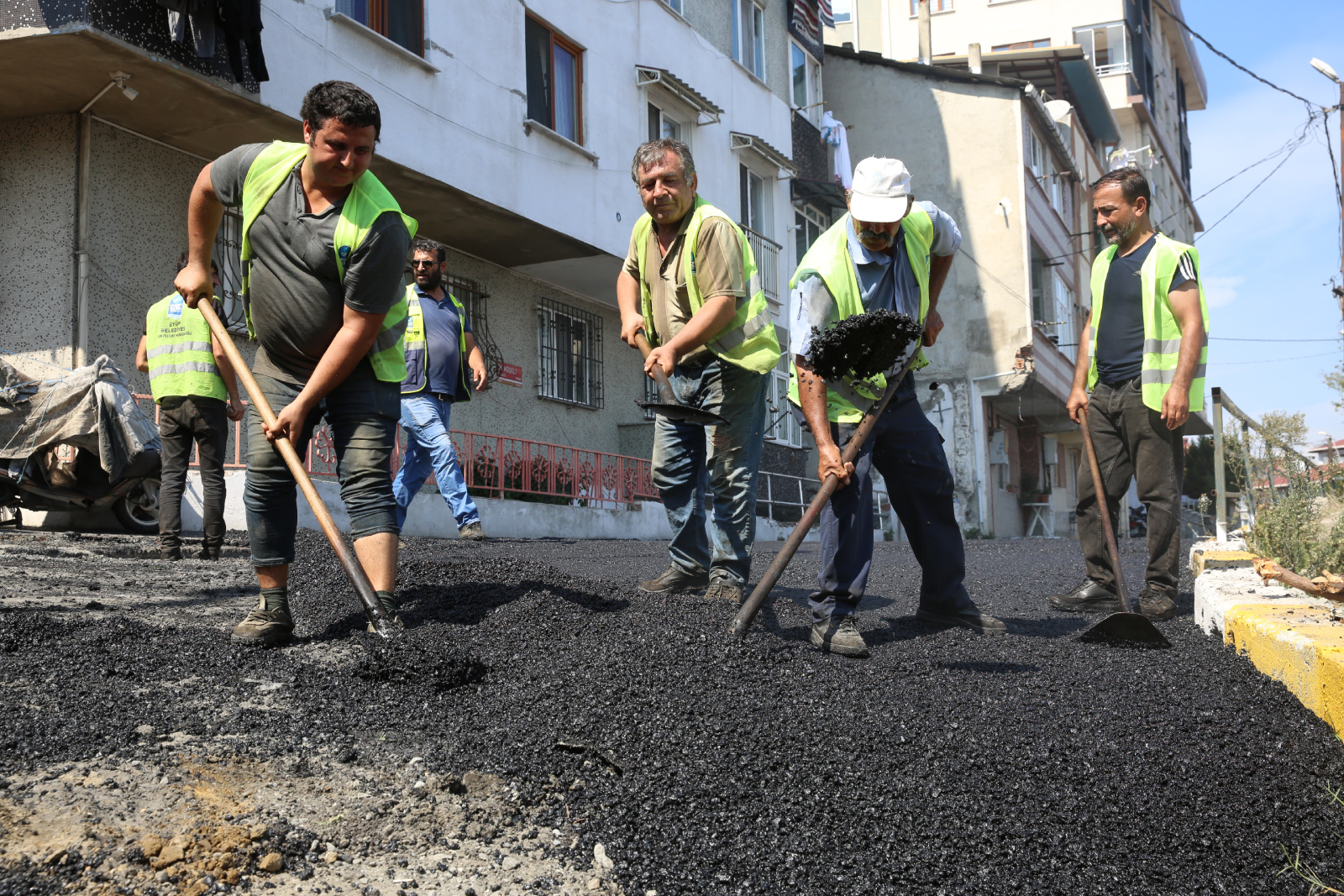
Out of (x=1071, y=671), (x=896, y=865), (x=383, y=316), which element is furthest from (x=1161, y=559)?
(x=383, y=316)

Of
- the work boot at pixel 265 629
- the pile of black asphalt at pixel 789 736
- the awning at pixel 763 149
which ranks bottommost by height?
the pile of black asphalt at pixel 789 736

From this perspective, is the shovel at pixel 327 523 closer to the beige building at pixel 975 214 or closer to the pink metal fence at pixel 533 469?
the pink metal fence at pixel 533 469

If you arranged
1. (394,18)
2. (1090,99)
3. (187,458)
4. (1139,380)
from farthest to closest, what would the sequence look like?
1. (1090,99)
2. (394,18)
3. (187,458)
4. (1139,380)

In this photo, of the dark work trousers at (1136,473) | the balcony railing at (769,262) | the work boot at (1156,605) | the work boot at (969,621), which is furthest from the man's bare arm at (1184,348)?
the balcony railing at (769,262)

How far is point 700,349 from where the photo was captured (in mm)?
4027

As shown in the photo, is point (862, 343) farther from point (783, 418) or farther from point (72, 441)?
point (783, 418)

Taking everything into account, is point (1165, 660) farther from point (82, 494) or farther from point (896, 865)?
point (82, 494)

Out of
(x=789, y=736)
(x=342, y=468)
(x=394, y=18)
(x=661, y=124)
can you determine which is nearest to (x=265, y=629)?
(x=342, y=468)

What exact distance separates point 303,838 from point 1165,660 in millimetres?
2701

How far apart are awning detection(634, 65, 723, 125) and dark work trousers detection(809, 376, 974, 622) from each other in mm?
11140

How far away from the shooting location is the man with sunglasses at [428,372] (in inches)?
252

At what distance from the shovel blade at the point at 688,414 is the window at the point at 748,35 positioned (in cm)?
1425

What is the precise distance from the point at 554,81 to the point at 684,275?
31.0 feet

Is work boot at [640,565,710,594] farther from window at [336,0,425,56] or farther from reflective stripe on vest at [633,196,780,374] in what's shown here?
window at [336,0,425,56]
